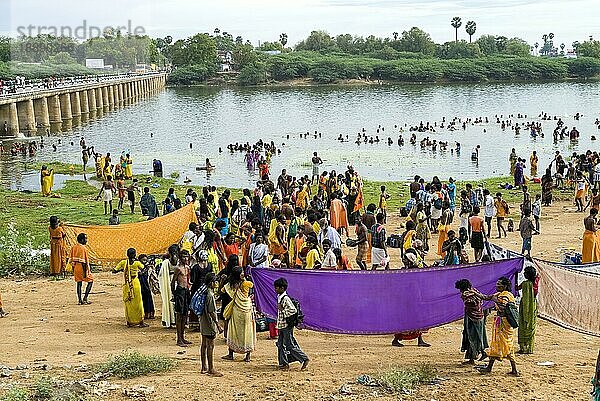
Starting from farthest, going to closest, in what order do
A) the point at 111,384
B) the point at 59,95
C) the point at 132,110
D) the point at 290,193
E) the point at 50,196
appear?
the point at 132,110
the point at 59,95
the point at 50,196
the point at 290,193
the point at 111,384

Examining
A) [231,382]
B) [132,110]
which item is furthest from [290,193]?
[132,110]

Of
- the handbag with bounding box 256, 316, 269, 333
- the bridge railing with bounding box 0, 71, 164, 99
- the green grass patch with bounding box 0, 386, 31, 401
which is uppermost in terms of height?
the bridge railing with bounding box 0, 71, 164, 99

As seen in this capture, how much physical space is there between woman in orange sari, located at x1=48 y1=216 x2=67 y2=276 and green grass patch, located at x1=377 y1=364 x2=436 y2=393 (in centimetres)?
828

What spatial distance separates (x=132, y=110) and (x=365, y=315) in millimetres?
74268

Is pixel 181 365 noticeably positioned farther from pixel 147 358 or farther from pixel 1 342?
pixel 1 342

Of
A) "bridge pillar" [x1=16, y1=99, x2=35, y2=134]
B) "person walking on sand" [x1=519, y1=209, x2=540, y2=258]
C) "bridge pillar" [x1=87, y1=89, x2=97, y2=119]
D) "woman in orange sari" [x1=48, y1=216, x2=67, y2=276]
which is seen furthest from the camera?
"bridge pillar" [x1=87, y1=89, x2=97, y2=119]

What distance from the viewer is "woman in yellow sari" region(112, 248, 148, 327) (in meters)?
12.0

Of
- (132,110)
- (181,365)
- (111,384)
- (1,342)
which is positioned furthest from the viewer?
(132,110)

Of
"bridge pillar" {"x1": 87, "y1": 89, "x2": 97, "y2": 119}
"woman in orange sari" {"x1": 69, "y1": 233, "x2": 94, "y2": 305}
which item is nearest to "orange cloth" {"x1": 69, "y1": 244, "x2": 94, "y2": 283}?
"woman in orange sari" {"x1": 69, "y1": 233, "x2": 94, "y2": 305}

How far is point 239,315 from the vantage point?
989 cm

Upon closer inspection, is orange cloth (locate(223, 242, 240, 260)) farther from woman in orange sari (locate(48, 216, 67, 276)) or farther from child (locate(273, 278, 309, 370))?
child (locate(273, 278, 309, 370))

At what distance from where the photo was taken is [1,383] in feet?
30.4

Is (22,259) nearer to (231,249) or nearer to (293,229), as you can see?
(231,249)

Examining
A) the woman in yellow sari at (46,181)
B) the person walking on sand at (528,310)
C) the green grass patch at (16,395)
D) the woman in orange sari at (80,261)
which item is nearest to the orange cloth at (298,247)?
the woman in orange sari at (80,261)
